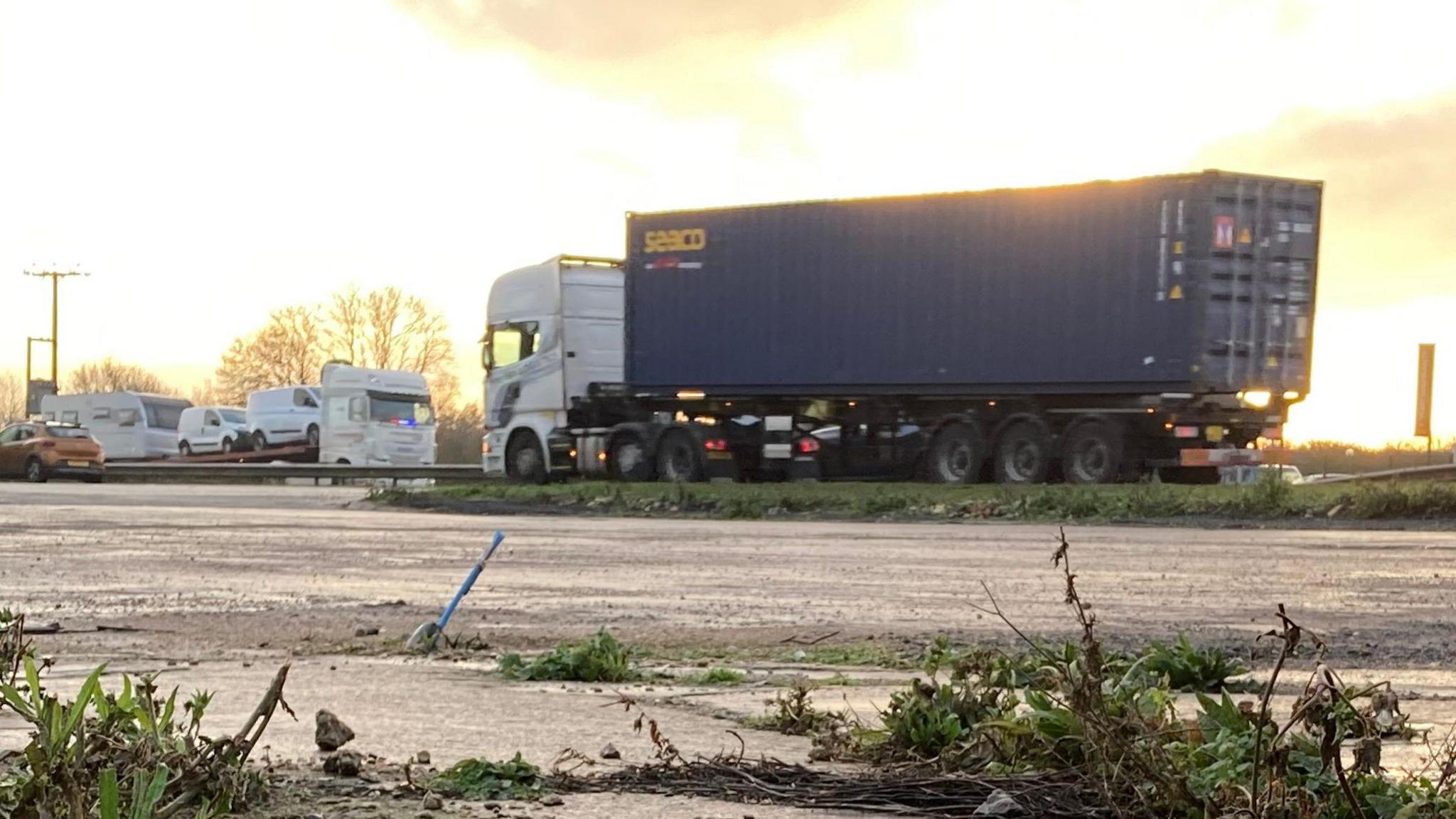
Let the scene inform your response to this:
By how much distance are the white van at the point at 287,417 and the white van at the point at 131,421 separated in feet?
A: 23.8

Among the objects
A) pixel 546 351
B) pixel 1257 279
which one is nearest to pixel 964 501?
pixel 1257 279

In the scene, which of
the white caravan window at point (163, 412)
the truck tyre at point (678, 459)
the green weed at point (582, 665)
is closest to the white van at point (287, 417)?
the white caravan window at point (163, 412)

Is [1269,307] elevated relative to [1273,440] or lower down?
elevated

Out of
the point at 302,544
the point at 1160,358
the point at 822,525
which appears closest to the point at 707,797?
the point at 302,544

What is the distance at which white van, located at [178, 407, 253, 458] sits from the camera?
5797 cm

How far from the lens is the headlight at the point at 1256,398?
25938 millimetres

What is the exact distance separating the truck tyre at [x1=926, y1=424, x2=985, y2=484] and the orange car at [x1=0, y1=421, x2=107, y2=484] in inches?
955

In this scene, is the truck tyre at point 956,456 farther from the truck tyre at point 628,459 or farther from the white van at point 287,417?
the white van at point 287,417

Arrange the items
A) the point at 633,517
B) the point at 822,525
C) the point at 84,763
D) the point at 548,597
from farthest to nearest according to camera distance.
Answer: the point at 633,517
the point at 822,525
the point at 548,597
the point at 84,763

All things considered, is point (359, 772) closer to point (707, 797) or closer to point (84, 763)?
point (707, 797)

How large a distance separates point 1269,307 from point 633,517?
1022cm

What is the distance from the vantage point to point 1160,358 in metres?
25.8

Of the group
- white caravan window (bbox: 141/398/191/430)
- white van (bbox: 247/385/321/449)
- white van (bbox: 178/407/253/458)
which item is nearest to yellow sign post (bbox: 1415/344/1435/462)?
white van (bbox: 247/385/321/449)

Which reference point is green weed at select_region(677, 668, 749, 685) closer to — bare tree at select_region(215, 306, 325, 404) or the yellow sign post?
the yellow sign post
